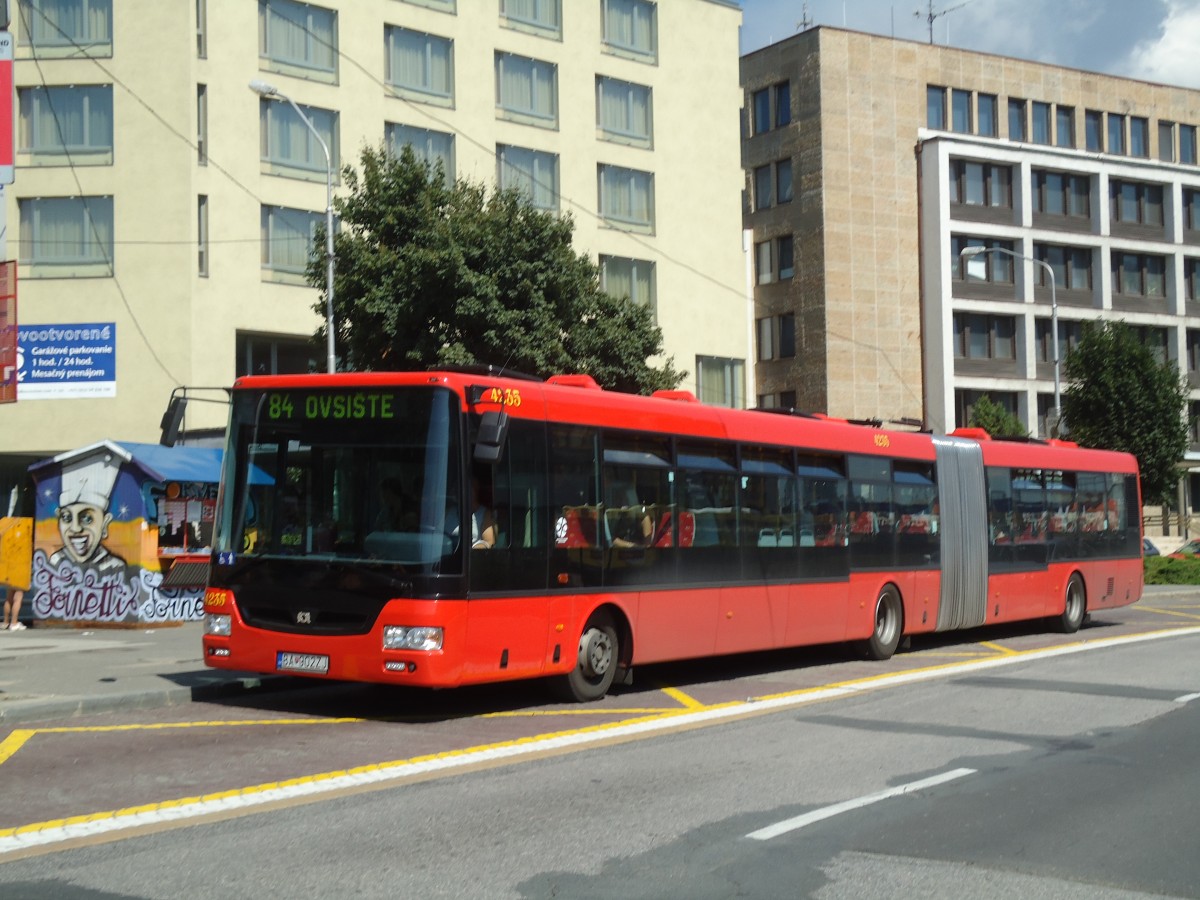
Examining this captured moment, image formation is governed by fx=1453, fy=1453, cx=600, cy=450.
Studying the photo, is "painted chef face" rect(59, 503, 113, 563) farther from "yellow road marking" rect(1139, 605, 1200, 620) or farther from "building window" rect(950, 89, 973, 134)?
"building window" rect(950, 89, 973, 134)

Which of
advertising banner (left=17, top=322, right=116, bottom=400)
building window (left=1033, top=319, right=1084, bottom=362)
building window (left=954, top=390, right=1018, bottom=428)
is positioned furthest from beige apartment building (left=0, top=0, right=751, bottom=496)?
building window (left=1033, top=319, right=1084, bottom=362)

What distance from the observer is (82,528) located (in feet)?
74.1

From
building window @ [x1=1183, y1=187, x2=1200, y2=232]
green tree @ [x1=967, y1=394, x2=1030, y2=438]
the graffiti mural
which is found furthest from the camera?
building window @ [x1=1183, y1=187, x2=1200, y2=232]

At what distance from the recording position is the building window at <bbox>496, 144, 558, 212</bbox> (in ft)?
129

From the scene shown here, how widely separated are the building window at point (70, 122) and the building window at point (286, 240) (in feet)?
13.3

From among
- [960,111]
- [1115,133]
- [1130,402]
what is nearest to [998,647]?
[1130,402]

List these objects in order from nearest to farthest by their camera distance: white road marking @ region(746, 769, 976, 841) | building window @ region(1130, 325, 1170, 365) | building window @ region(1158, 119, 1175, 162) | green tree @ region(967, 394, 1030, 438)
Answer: white road marking @ region(746, 769, 976, 841) → green tree @ region(967, 394, 1030, 438) → building window @ region(1130, 325, 1170, 365) → building window @ region(1158, 119, 1175, 162)

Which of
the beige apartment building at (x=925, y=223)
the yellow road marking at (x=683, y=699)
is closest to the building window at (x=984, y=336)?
the beige apartment building at (x=925, y=223)

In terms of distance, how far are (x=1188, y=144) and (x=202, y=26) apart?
50054 mm

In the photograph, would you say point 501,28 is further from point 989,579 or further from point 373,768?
point 373,768

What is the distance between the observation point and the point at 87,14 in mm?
33938

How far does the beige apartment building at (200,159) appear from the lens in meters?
33.3

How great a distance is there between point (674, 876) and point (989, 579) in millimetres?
15630

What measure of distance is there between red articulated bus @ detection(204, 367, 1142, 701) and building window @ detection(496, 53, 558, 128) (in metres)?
23.7
